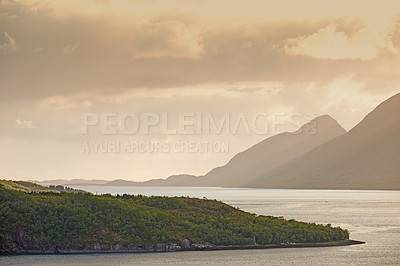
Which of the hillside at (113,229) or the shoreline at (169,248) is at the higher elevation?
the hillside at (113,229)

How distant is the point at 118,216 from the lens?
18862 cm

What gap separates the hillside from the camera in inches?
6826

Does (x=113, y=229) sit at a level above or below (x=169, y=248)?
above

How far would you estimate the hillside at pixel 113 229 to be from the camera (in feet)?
569

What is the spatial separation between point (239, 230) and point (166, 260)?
128 ft

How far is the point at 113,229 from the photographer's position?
18125 centimetres

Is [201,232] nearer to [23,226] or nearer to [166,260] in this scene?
[166,260]

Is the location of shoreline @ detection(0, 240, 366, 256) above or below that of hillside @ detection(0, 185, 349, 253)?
below

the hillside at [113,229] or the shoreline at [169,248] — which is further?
the hillside at [113,229]

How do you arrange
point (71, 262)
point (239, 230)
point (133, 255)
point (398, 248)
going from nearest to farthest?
1. point (71, 262)
2. point (133, 255)
3. point (398, 248)
4. point (239, 230)

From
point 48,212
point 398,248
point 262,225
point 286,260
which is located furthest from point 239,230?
point 48,212

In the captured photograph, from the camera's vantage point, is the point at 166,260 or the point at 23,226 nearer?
the point at 166,260

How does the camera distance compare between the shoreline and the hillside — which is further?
the hillside

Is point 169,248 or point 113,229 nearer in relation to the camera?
point 169,248
